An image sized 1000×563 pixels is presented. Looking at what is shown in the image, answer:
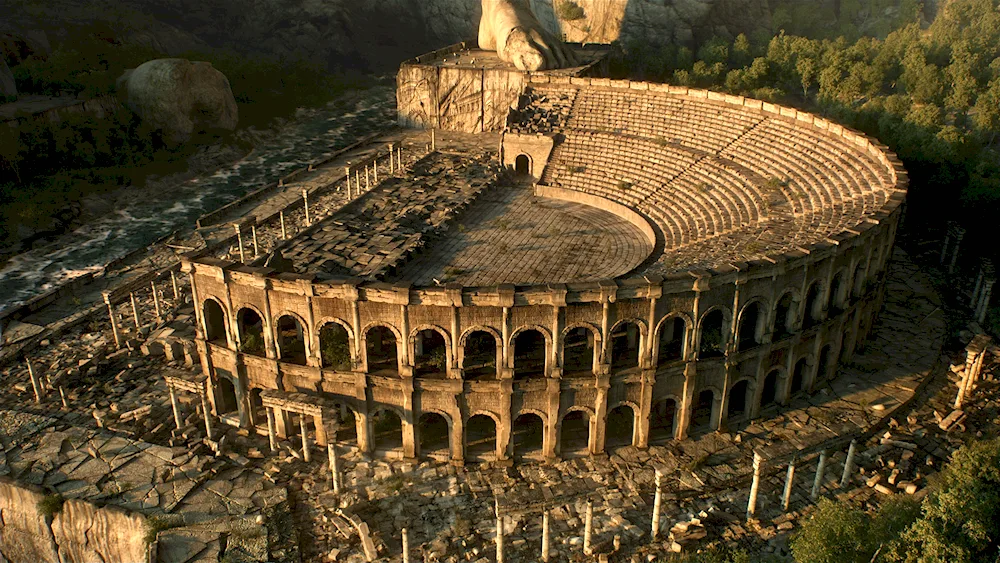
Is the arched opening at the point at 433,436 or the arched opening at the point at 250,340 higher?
the arched opening at the point at 250,340

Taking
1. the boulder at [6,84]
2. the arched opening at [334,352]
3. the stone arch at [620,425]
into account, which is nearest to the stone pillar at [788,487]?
the stone arch at [620,425]

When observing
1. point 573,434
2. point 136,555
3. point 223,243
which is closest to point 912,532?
point 573,434

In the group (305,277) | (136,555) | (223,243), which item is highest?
(305,277)

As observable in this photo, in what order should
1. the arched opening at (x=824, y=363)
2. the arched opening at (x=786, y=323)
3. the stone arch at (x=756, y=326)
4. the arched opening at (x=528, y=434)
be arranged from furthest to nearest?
1. the arched opening at (x=824, y=363)
2. the arched opening at (x=786, y=323)
3. the arched opening at (x=528, y=434)
4. the stone arch at (x=756, y=326)

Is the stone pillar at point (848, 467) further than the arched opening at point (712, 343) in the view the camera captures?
No

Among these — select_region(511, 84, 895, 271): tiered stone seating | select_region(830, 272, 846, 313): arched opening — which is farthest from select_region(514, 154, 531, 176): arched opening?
select_region(830, 272, 846, 313): arched opening

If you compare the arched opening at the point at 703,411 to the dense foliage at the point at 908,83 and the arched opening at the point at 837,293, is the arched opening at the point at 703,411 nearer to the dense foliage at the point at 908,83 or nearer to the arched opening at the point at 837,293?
the arched opening at the point at 837,293

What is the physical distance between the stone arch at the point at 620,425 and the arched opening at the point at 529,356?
2.94 metres

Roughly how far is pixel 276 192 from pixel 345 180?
457 centimetres

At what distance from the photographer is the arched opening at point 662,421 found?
28.8 meters

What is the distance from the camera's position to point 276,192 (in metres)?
53.1

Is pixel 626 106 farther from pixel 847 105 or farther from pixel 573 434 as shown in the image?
pixel 573 434

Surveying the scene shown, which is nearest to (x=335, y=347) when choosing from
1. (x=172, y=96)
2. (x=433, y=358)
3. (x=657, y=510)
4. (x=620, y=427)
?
(x=433, y=358)

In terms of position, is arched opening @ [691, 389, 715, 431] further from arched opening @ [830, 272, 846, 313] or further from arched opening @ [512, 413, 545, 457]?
arched opening @ [830, 272, 846, 313]
